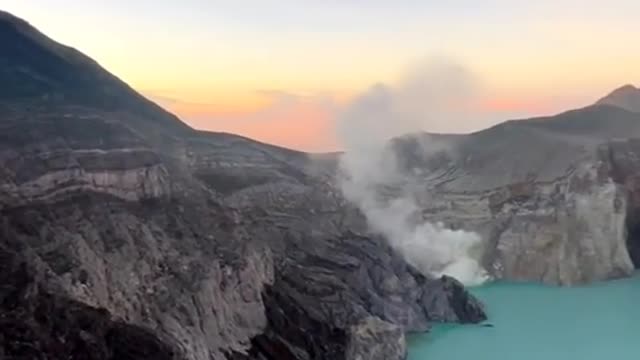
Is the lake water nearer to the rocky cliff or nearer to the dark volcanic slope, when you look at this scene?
the rocky cliff

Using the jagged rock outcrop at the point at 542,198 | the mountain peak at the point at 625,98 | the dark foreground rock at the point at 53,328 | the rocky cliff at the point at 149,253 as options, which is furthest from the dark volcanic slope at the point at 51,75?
the mountain peak at the point at 625,98

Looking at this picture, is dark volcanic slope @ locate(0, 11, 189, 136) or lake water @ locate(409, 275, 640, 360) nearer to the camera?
dark volcanic slope @ locate(0, 11, 189, 136)

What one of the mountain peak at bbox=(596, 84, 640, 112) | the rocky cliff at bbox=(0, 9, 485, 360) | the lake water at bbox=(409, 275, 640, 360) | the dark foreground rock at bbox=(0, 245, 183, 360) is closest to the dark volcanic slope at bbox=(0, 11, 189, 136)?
the rocky cliff at bbox=(0, 9, 485, 360)

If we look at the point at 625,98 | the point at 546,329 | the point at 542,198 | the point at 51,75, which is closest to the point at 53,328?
the point at 51,75

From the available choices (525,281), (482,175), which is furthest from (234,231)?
(482,175)

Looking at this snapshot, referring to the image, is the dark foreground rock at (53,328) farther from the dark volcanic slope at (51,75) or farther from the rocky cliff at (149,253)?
the dark volcanic slope at (51,75)

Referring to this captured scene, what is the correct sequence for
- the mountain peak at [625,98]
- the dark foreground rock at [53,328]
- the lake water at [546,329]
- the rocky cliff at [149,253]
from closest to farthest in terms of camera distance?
the dark foreground rock at [53,328]
the rocky cliff at [149,253]
the lake water at [546,329]
the mountain peak at [625,98]

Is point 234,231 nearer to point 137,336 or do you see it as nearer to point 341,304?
point 341,304
